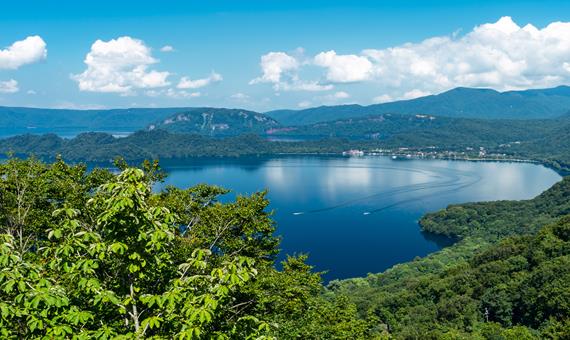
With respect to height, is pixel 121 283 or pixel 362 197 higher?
pixel 121 283

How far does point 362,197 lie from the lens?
128 meters

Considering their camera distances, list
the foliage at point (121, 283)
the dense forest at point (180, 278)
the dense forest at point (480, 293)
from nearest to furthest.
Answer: the foliage at point (121, 283) < the dense forest at point (180, 278) < the dense forest at point (480, 293)

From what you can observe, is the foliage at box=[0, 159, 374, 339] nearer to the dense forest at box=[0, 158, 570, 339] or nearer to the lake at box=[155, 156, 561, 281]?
the dense forest at box=[0, 158, 570, 339]

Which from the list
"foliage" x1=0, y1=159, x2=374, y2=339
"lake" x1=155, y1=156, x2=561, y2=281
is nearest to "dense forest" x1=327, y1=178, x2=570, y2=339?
"lake" x1=155, y1=156, x2=561, y2=281

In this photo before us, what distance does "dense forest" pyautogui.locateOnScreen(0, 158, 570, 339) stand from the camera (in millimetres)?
5895

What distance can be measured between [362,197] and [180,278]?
124205 mm

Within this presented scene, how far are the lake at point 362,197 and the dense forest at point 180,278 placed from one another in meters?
28.1

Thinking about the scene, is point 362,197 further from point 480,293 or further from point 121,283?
point 121,283

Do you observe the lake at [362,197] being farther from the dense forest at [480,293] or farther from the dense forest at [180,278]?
the dense forest at [180,278]

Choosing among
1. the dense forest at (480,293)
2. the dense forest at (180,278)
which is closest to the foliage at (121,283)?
the dense forest at (180,278)

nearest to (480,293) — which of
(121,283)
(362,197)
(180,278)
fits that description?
(180,278)

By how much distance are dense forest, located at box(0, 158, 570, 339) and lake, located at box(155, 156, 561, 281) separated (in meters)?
28.1

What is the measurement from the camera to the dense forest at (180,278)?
19.3 feet

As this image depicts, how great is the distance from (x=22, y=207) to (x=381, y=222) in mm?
92316
